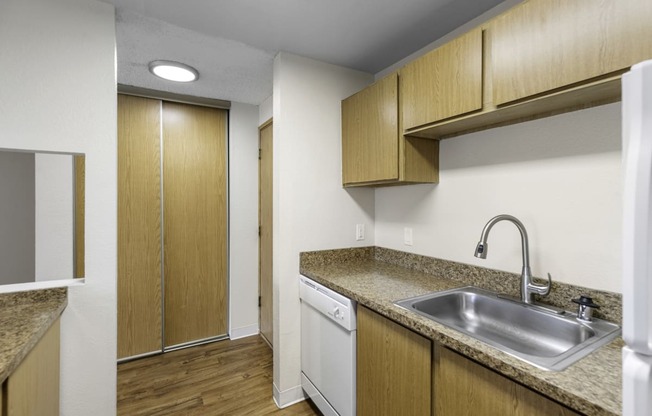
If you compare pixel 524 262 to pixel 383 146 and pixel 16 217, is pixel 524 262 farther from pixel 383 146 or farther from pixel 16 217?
pixel 16 217

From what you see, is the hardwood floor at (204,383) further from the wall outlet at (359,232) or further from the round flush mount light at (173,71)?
the round flush mount light at (173,71)

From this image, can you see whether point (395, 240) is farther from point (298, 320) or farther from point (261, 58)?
point (261, 58)

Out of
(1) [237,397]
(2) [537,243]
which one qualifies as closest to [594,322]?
(2) [537,243]

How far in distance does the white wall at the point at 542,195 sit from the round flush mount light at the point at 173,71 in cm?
195

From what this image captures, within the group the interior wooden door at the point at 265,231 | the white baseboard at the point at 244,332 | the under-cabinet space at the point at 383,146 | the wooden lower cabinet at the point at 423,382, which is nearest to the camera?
the wooden lower cabinet at the point at 423,382

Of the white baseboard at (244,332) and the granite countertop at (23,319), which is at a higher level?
the granite countertop at (23,319)

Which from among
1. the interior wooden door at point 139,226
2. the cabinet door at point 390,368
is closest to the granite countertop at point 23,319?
the interior wooden door at point 139,226

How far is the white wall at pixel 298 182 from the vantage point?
6.45ft

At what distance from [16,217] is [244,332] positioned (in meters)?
2.09

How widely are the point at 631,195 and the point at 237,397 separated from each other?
2.35m

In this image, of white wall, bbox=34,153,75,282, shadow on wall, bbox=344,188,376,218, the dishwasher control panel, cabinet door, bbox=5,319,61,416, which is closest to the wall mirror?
white wall, bbox=34,153,75,282

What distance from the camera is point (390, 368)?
127 cm

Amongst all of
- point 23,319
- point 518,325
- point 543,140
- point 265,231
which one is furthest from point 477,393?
point 265,231

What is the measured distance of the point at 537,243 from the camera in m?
1.33
